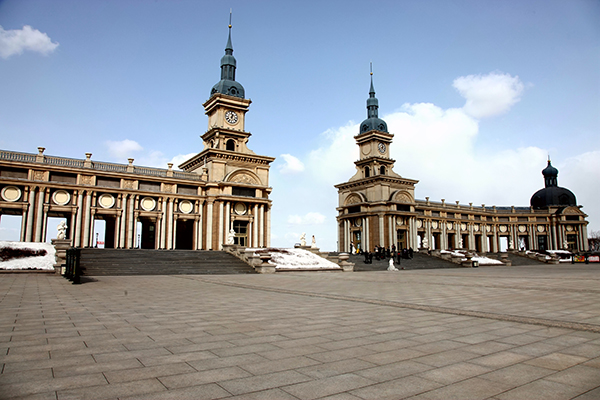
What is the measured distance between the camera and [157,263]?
95.7 ft

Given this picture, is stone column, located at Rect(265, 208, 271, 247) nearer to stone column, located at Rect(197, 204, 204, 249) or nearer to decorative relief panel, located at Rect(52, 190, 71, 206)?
stone column, located at Rect(197, 204, 204, 249)

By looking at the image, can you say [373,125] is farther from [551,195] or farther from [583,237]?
[583,237]

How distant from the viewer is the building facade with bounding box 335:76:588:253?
65.6m

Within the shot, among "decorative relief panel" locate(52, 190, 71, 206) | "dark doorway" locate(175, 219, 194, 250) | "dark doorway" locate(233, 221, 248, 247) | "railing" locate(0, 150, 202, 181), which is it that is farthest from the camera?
"dark doorway" locate(175, 219, 194, 250)

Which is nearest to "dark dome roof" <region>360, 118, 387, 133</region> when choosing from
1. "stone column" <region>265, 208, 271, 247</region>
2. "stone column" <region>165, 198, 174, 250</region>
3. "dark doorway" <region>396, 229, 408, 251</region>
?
"dark doorway" <region>396, 229, 408, 251</region>

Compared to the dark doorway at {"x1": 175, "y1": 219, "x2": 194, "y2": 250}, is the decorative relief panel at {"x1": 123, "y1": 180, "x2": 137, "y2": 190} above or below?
above

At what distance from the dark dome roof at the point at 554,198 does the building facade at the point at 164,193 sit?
2593 inches

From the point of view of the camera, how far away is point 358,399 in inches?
152

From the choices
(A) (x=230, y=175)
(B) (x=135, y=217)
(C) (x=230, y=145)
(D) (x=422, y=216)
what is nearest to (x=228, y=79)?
(C) (x=230, y=145)

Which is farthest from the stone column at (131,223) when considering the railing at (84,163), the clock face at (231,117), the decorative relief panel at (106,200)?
the clock face at (231,117)

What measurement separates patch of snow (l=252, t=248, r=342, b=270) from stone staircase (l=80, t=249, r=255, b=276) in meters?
2.82

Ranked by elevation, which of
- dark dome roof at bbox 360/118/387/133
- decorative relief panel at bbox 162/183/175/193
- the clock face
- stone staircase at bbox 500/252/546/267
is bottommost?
stone staircase at bbox 500/252/546/267

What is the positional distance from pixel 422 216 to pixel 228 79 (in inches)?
1587

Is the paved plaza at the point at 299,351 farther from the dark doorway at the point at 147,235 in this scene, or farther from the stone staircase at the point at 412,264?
the dark doorway at the point at 147,235
